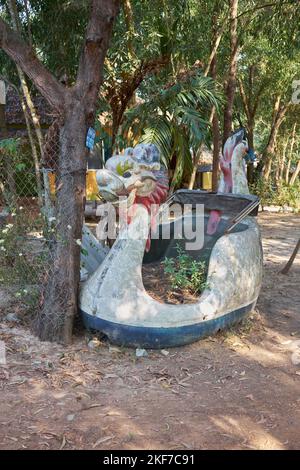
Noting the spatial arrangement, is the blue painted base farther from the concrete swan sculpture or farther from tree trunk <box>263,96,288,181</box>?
tree trunk <box>263,96,288,181</box>

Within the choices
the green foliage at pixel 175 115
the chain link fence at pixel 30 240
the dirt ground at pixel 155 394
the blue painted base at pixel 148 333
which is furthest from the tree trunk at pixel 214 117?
the dirt ground at pixel 155 394

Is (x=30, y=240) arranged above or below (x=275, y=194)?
below

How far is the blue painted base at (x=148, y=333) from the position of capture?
3.93 m

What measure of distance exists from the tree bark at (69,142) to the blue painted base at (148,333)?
0.25 m

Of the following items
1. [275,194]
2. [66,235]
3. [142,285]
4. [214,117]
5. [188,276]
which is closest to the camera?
[142,285]

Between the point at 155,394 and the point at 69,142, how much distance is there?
2.16 metres

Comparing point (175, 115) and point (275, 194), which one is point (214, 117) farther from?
point (275, 194)

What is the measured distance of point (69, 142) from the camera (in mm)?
4152

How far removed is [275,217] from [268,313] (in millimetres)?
8905

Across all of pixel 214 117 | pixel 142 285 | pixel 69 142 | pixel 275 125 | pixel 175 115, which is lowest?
pixel 142 285

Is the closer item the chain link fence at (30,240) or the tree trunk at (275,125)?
the chain link fence at (30,240)

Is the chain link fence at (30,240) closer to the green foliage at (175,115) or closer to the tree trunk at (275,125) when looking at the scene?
the green foliage at (175,115)

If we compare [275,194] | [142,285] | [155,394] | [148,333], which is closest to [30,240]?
[142,285]

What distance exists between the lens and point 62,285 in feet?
13.6
